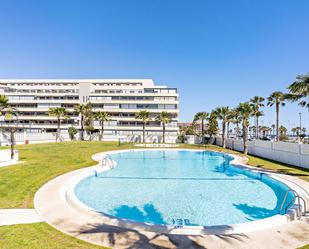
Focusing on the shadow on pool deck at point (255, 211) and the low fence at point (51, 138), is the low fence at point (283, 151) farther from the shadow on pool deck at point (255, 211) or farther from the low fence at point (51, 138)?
the low fence at point (51, 138)

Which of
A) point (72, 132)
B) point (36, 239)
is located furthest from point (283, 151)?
point (72, 132)

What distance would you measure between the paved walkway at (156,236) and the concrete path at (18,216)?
1.14 ft

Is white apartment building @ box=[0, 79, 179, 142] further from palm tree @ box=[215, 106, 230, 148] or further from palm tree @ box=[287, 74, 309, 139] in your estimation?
palm tree @ box=[287, 74, 309, 139]

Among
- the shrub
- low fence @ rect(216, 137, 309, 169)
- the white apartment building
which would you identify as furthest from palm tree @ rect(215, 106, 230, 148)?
the shrub

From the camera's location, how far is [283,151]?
21.4 m

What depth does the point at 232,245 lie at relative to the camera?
6062mm

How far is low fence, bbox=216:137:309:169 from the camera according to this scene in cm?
1834

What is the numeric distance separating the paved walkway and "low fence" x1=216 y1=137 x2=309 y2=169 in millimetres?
13206

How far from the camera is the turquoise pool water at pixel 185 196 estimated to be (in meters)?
10.3

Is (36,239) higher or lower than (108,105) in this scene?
lower

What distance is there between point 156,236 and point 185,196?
704 centimetres

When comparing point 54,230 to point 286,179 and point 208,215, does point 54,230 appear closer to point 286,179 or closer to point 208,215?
point 208,215

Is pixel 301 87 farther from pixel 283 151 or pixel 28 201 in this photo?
pixel 28 201

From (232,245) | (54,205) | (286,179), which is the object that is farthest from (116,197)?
(286,179)
